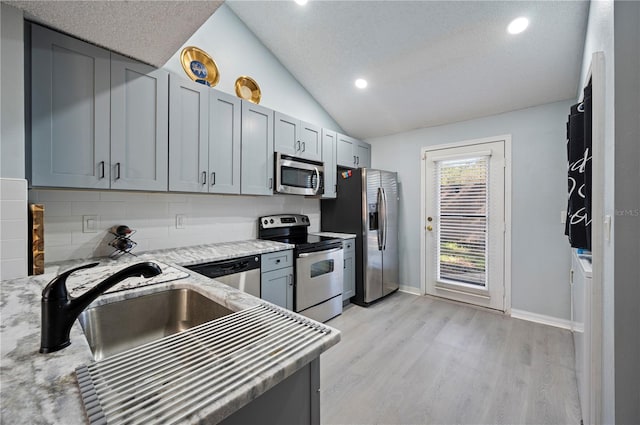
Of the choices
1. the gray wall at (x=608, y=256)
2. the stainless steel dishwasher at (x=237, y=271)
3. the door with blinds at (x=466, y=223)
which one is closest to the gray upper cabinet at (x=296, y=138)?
the stainless steel dishwasher at (x=237, y=271)

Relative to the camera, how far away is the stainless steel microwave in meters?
2.81

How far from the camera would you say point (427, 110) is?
335 centimetres

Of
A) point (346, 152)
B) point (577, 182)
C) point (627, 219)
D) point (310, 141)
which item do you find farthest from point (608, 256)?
point (346, 152)

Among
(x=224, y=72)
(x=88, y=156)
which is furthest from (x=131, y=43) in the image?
(x=224, y=72)

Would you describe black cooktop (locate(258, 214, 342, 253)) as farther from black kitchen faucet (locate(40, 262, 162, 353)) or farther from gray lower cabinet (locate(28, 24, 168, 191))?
black kitchen faucet (locate(40, 262, 162, 353))

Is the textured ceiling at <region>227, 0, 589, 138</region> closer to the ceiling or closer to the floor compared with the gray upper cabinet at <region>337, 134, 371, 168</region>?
closer to the ceiling

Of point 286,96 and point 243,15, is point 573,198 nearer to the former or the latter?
point 286,96

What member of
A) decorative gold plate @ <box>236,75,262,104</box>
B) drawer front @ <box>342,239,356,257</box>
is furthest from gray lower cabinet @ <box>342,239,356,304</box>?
decorative gold plate @ <box>236,75,262,104</box>

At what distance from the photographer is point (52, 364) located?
1.93 feet

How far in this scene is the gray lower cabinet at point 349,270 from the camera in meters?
3.29

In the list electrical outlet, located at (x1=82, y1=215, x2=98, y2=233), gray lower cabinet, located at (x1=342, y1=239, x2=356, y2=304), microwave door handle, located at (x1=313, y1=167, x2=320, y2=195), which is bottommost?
gray lower cabinet, located at (x1=342, y1=239, x2=356, y2=304)

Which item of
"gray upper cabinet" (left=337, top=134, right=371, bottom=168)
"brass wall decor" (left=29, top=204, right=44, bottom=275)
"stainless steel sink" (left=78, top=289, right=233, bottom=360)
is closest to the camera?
"stainless steel sink" (left=78, top=289, right=233, bottom=360)

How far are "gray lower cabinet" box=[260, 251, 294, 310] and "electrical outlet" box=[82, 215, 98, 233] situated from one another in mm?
1222

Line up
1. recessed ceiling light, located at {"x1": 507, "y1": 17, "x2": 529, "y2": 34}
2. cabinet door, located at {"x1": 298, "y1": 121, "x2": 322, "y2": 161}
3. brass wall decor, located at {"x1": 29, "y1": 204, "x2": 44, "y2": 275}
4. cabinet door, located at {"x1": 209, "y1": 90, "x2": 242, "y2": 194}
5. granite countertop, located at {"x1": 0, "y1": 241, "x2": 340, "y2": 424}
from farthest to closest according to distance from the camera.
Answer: cabinet door, located at {"x1": 298, "y1": 121, "x2": 322, "y2": 161} < cabinet door, located at {"x1": 209, "y1": 90, "x2": 242, "y2": 194} < recessed ceiling light, located at {"x1": 507, "y1": 17, "x2": 529, "y2": 34} < brass wall decor, located at {"x1": 29, "y1": 204, "x2": 44, "y2": 275} < granite countertop, located at {"x1": 0, "y1": 241, "x2": 340, "y2": 424}
